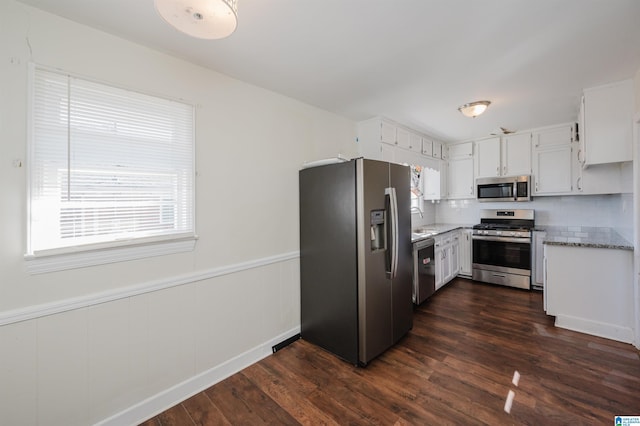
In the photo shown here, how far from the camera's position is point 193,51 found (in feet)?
6.13

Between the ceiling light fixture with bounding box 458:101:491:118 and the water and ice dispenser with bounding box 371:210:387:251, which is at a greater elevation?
the ceiling light fixture with bounding box 458:101:491:118

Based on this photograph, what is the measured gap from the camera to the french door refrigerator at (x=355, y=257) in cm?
222

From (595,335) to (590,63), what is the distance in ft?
8.50

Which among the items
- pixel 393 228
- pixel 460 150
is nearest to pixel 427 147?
pixel 460 150

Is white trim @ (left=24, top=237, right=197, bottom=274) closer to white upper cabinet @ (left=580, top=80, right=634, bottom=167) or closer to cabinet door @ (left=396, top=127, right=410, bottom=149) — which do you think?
cabinet door @ (left=396, top=127, right=410, bottom=149)

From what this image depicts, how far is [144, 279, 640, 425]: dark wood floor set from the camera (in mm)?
1720

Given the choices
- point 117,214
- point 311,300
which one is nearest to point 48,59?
point 117,214

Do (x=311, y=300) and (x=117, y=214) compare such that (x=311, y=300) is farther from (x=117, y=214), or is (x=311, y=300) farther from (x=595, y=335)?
(x=595, y=335)

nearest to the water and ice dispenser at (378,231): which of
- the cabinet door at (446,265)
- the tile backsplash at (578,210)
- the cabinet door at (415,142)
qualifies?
the cabinet door at (415,142)

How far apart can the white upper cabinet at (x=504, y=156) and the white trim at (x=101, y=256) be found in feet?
15.5

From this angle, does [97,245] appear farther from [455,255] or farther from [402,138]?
[455,255]

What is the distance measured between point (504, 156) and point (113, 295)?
17.5 feet

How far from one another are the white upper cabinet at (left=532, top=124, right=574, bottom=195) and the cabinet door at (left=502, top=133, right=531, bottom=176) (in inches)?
3.4

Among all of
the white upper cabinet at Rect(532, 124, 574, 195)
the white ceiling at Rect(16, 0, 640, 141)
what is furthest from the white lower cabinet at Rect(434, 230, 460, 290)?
the white ceiling at Rect(16, 0, 640, 141)
